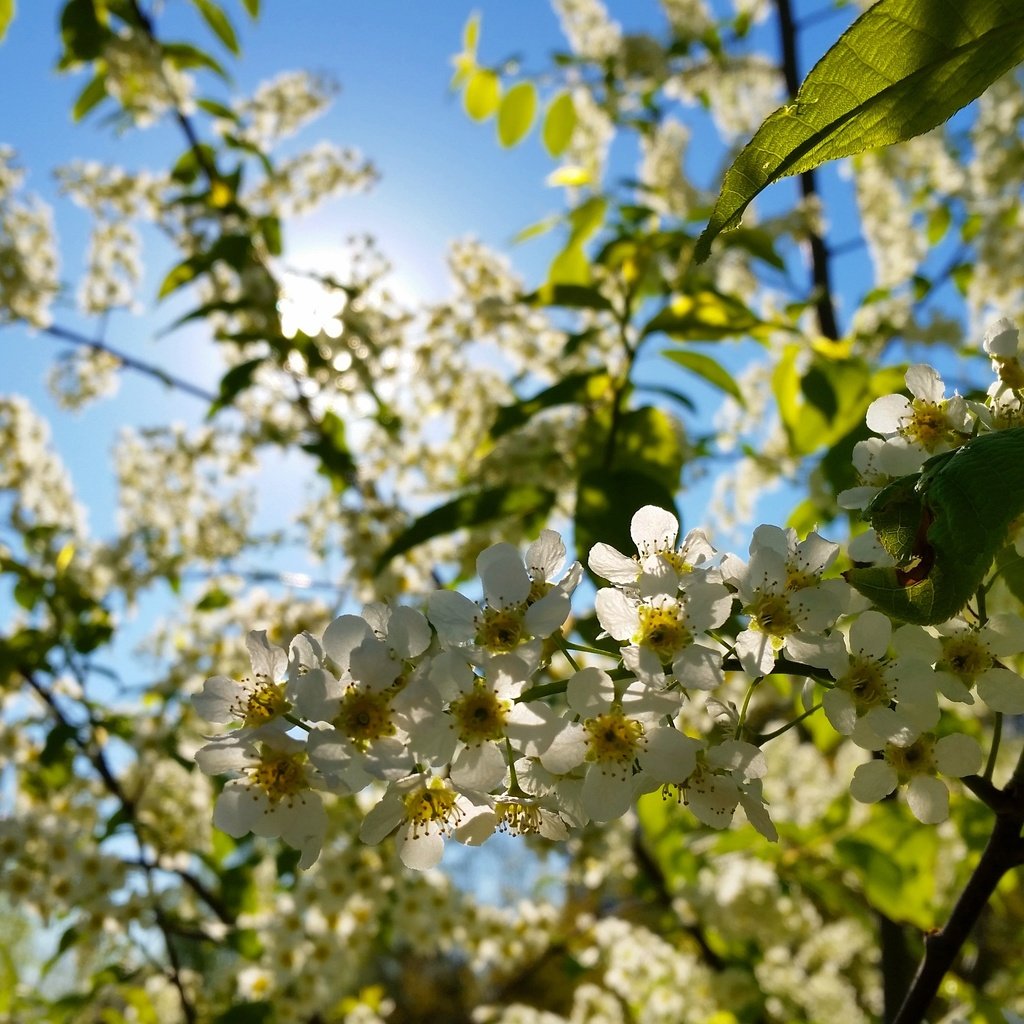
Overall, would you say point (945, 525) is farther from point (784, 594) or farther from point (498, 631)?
point (498, 631)

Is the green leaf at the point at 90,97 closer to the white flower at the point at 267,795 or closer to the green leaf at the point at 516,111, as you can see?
the green leaf at the point at 516,111

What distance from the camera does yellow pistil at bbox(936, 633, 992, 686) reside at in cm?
88

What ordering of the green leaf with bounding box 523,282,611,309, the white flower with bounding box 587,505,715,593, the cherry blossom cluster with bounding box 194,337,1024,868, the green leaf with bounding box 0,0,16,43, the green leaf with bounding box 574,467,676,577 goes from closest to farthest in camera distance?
the cherry blossom cluster with bounding box 194,337,1024,868, the white flower with bounding box 587,505,715,593, the green leaf with bounding box 574,467,676,577, the green leaf with bounding box 523,282,611,309, the green leaf with bounding box 0,0,16,43

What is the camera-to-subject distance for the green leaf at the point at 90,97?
3.54 metres

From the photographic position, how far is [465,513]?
193cm

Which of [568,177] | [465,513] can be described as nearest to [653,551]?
[465,513]

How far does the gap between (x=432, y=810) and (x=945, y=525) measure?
50 cm

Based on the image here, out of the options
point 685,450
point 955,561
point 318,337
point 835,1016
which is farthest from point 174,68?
point 835,1016

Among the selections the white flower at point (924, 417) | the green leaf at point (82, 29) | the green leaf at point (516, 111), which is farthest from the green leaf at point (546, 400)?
the green leaf at point (82, 29)

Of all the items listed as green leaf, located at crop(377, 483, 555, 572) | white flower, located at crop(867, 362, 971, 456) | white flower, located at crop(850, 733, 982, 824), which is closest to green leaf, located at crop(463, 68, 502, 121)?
green leaf, located at crop(377, 483, 555, 572)

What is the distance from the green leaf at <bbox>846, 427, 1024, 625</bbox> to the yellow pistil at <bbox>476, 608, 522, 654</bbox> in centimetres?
29

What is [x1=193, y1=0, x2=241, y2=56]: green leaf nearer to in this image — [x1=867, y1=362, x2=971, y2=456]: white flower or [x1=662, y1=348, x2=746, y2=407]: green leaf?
[x1=662, y1=348, x2=746, y2=407]: green leaf

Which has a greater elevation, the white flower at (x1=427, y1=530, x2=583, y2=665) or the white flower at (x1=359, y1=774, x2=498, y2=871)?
the white flower at (x1=427, y1=530, x2=583, y2=665)

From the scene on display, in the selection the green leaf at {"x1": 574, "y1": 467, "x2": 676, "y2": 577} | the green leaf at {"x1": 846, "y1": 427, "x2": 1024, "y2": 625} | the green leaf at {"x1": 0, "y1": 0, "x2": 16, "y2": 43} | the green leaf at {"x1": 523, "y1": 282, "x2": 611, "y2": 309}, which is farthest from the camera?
the green leaf at {"x1": 0, "y1": 0, "x2": 16, "y2": 43}
